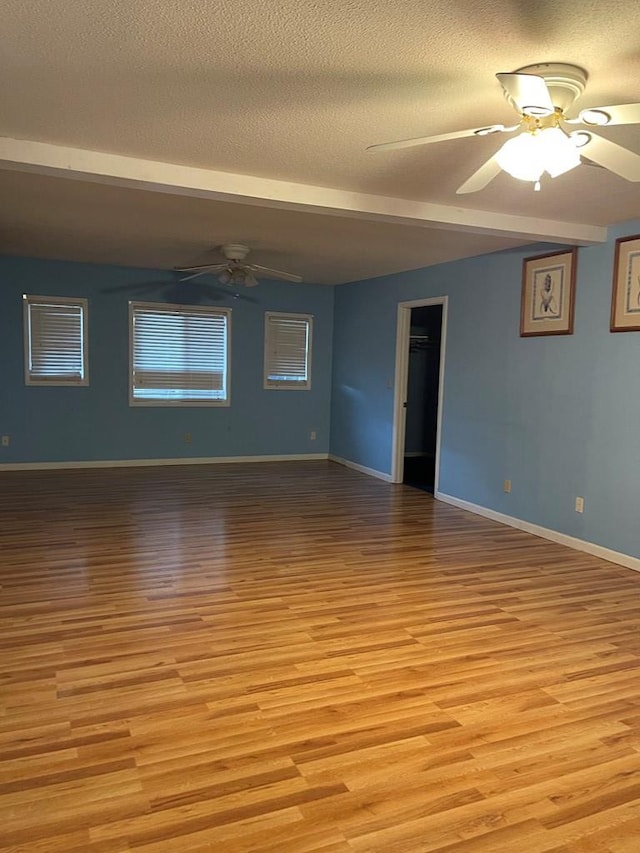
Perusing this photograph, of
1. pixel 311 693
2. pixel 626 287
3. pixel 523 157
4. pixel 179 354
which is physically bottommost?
pixel 311 693

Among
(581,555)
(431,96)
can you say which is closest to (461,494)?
(581,555)

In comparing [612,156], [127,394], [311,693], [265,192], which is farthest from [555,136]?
[127,394]

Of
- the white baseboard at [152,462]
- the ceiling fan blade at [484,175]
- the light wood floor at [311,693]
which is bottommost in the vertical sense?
the light wood floor at [311,693]

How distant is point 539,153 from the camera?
7.61 ft

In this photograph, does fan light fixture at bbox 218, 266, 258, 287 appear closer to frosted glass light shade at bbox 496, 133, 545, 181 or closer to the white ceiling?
the white ceiling

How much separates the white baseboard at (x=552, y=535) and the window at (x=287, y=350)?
9.74 feet

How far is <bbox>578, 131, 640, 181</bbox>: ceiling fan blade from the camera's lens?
232 cm

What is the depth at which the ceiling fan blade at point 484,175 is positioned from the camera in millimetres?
2566

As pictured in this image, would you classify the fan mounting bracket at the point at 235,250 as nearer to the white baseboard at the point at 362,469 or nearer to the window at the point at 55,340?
the window at the point at 55,340

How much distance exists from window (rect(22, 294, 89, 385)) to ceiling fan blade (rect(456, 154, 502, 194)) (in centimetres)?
571

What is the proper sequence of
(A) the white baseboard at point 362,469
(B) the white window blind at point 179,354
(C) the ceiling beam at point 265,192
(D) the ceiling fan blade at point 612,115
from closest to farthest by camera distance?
(D) the ceiling fan blade at point 612,115 → (C) the ceiling beam at point 265,192 → (A) the white baseboard at point 362,469 → (B) the white window blind at point 179,354

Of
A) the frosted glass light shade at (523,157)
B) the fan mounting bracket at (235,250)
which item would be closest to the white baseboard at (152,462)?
the fan mounting bracket at (235,250)

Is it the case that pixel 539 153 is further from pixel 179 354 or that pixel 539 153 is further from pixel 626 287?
pixel 179 354

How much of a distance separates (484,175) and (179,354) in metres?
5.77
